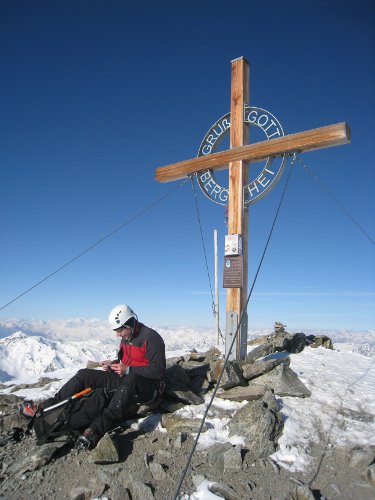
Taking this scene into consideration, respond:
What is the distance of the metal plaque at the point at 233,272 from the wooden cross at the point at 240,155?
126 millimetres

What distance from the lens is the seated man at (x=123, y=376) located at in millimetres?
5703

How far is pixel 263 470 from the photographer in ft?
15.0

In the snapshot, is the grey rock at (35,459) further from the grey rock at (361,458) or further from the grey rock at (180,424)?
the grey rock at (361,458)

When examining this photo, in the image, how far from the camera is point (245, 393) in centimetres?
659

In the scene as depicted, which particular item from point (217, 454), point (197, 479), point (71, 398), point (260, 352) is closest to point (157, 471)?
point (197, 479)

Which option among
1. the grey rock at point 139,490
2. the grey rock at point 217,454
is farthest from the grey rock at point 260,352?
the grey rock at point 139,490

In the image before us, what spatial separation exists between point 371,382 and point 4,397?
8.22 metres

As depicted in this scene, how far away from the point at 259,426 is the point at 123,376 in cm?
263

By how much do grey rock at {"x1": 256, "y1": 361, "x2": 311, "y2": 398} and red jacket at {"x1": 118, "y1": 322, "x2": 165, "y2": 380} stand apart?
209 cm

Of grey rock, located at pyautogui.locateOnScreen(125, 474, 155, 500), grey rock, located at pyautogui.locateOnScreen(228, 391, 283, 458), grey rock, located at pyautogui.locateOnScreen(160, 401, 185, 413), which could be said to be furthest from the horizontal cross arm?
grey rock, located at pyautogui.locateOnScreen(125, 474, 155, 500)

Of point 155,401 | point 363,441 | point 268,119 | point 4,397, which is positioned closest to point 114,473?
point 155,401

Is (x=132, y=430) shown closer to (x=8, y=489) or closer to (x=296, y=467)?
(x=8, y=489)

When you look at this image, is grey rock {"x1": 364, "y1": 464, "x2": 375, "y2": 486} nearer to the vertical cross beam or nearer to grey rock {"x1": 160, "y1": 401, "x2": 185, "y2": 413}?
grey rock {"x1": 160, "y1": 401, "x2": 185, "y2": 413}

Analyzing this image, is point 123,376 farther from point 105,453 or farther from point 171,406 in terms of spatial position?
point 105,453
